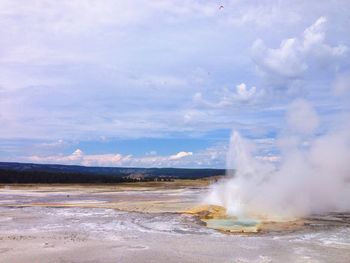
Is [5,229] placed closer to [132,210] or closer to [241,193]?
[132,210]

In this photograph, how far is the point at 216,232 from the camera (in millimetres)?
19078

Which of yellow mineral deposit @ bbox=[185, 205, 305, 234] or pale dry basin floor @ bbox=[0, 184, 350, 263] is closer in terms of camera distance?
pale dry basin floor @ bbox=[0, 184, 350, 263]

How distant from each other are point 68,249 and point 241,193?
15878mm

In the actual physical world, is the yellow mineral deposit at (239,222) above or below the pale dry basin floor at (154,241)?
above

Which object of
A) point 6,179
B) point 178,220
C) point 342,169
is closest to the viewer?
point 178,220

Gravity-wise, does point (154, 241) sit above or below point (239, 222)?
below

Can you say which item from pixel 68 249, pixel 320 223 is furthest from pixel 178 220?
pixel 68 249

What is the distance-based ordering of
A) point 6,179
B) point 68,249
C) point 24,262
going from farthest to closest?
point 6,179 → point 68,249 → point 24,262

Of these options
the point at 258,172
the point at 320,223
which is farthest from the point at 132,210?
the point at 320,223

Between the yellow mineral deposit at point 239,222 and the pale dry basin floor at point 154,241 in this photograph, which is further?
the yellow mineral deposit at point 239,222

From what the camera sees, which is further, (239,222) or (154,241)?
(239,222)

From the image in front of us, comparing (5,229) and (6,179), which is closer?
(5,229)

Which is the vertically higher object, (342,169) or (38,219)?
(342,169)

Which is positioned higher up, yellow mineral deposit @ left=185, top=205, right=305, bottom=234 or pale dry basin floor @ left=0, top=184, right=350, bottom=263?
yellow mineral deposit @ left=185, top=205, right=305, bottom=234
